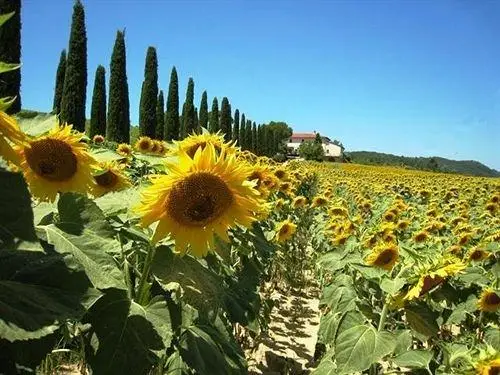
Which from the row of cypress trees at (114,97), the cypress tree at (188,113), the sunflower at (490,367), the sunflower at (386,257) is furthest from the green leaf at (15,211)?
the cypress tree at (188,113)

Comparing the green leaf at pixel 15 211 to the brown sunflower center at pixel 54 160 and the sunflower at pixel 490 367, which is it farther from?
the sunflower at pixel 490 367

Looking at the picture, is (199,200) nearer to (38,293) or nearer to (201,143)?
(201,143)

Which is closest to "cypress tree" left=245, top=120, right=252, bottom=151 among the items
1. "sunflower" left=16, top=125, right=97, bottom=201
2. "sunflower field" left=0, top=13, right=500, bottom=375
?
"sunflower field" left=0, top=13, right=500, bottom=375

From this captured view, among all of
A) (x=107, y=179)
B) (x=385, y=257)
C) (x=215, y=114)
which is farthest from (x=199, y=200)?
(x=215, y=114)

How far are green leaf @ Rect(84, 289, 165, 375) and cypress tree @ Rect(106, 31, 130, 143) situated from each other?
25.3 metres

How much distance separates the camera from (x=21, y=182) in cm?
77

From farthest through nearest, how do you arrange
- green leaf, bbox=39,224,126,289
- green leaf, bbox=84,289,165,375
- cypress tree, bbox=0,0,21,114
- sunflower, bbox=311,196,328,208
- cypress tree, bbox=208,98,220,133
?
cypress tree, bbox=208,98,220,133 < cypress tree, bbox=0,0,21,114 < sunflower, bbox=311,196,328,208 < green leaf, bbox=84,289,165,375 < green leaf, bbox=39,224,126,289

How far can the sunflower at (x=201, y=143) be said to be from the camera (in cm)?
195

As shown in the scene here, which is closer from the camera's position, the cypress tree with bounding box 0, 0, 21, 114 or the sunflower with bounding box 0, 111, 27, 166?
the sunflower with bounding box 0, 111, 27, 166

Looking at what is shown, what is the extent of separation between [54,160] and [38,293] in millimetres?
801

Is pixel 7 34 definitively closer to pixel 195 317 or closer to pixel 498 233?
pixel 498 233

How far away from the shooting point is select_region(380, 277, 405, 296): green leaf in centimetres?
266

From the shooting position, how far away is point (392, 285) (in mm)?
2709

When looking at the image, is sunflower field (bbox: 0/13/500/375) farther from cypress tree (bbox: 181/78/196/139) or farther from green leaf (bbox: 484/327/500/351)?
cypress tree (bbox: 181/78/196/139)
